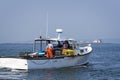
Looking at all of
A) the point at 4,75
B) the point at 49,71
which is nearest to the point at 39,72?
the point at 49,71

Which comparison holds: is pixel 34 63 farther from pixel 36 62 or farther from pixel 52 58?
pixel 52 58

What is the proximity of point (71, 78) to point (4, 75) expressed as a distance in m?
5.03

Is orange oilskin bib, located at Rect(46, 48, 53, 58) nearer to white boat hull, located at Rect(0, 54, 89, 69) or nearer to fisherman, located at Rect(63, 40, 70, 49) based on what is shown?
white boat hull, located at Rect(0, 54, 89, 69)

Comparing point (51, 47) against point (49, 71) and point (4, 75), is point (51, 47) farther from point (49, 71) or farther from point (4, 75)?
point (4, 75)

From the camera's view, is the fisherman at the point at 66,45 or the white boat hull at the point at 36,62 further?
the fisherman at the point at 66,45

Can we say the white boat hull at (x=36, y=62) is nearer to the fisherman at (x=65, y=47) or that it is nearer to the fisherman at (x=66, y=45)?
the fisherman at (x=65, y=47)

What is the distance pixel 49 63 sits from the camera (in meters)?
34.5

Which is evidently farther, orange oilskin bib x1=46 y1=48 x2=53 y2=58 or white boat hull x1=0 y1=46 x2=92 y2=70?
orange oilskin bib x1=46 y1=48 x2=53 y2=58

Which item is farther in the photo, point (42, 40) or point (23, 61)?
point (42, 40)

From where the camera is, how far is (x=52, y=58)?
1350 inches

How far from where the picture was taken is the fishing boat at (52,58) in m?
33.4

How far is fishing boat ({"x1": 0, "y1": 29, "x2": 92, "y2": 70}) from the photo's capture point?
33406 mm

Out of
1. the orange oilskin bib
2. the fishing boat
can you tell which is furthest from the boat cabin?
the orange oilskin bib

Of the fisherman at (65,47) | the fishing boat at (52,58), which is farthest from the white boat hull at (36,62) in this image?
the fisherman at (65,47)
